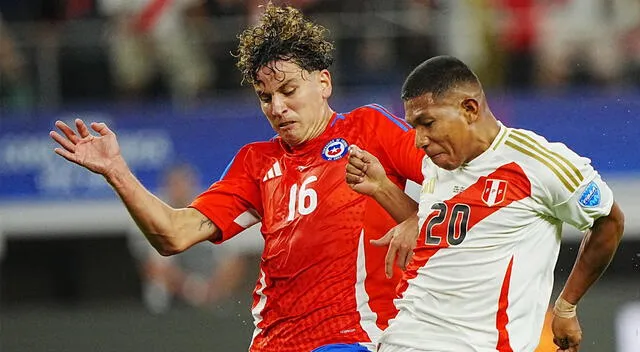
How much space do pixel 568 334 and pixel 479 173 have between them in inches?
29.0

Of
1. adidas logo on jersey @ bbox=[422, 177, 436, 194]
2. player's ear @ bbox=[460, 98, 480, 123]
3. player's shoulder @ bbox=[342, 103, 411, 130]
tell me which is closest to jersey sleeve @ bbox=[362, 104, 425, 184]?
player's shoulder @ bbox=[342, 103, 411, 130]

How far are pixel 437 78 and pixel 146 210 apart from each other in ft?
4.37

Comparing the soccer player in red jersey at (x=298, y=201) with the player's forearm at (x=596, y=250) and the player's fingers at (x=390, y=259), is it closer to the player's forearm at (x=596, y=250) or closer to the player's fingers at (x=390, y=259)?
the player's fingers at (x=390, y=259)

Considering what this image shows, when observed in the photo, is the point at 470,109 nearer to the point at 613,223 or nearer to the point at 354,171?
the point at 354,171

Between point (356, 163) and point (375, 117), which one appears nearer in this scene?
point (356, 163)

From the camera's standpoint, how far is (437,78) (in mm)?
4715

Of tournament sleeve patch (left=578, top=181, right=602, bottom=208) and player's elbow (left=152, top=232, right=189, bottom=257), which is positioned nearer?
tournament sleeve patch (left=578, top=181, right=602, bottom=208)

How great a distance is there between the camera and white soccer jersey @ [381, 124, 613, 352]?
462 centimetres

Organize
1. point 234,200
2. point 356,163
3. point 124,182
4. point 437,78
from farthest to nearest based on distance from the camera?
point 234,200
point 124,182
point 356,163
point 437,78

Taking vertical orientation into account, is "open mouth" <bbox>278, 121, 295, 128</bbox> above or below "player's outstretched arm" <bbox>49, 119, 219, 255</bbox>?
above

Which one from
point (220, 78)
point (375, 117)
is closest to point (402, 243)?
point (375, 117)

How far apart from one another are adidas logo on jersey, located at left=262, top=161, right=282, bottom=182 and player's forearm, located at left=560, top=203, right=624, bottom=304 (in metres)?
1.37

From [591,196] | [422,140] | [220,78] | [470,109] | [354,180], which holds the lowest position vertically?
[591,196]

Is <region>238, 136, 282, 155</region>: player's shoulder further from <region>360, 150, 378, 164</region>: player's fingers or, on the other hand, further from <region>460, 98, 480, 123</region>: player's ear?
<region>460, 98, 480, 123</region>: player's ear
